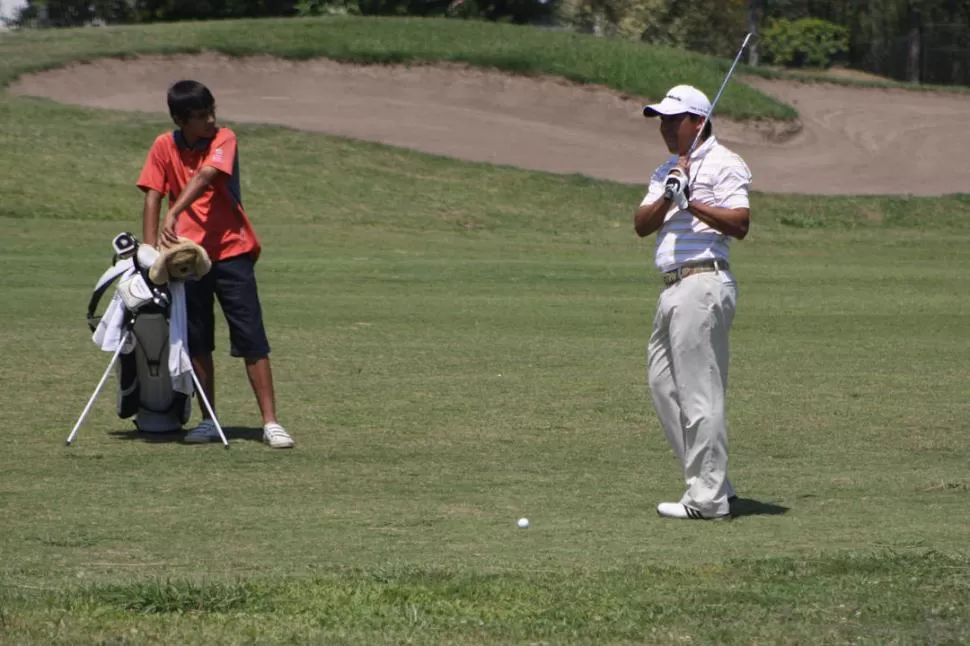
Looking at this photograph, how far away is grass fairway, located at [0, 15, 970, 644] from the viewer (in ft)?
19.4

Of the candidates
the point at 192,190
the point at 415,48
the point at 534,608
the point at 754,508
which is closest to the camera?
the point at 534,608

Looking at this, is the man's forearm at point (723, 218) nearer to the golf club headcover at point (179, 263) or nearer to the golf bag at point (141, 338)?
the golf club headcover at point (179, 263)

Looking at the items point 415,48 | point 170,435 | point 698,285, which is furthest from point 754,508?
point 415,48

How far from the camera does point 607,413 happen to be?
1174 centimetres

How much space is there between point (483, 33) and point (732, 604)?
3811 cm

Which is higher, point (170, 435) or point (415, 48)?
point (170, 435)

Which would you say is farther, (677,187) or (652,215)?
(652,215)

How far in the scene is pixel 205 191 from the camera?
10.0 m

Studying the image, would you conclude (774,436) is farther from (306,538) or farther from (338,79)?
(338,79)

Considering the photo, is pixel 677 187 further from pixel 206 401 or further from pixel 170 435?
pixel 170 435

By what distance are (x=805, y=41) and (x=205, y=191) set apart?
63.0 m

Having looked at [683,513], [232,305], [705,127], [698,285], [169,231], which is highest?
[705,127]

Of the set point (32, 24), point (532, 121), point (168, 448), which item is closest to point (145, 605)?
point (168, 448)

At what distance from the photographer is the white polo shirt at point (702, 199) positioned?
26.3ft
